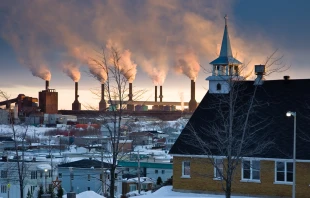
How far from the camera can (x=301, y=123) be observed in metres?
35.0

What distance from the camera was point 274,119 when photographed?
36.1 m

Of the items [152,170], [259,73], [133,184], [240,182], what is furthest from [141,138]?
[240,182]

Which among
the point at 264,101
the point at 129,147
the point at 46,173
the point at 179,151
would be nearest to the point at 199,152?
the point at 179,151

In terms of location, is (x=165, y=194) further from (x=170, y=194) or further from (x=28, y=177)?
(x=28, y=177)

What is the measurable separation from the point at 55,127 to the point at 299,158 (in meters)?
162

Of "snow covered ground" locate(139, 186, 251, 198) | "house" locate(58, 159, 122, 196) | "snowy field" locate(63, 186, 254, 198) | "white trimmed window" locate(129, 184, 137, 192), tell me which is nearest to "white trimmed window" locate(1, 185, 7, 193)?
"house" locate(58, 159, 122, 196)

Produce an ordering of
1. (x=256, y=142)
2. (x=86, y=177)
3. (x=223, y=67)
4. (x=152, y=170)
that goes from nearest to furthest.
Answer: (x=256, y=142) → (x=223, y=67) → (x=86, y=177) → (x=152, y=170)

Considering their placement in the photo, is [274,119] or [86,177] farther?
[86,177]

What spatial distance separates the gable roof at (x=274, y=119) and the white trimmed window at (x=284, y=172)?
0.46 metres

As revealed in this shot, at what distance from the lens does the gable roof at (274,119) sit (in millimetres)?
34031

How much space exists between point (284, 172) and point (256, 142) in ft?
7.37

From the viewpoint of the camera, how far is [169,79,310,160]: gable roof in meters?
34.0

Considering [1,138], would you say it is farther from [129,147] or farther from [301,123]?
[301,123]

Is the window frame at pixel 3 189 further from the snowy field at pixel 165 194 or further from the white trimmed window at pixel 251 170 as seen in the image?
the white trimmed window at pixel 251 170
